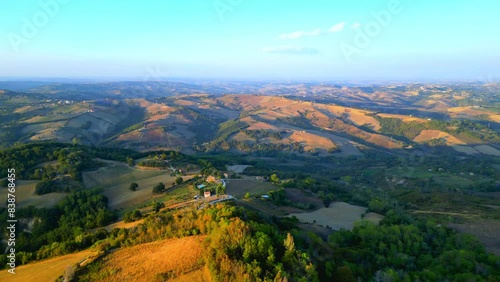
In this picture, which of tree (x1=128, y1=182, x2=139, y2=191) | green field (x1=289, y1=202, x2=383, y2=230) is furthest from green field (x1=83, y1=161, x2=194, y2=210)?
green field (x1=289, y1=202, x2=383, y2=230)

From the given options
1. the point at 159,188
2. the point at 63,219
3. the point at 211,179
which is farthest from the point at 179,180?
the point at 63,219

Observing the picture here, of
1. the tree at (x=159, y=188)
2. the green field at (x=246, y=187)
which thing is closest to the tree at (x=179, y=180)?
the tree at (x=159, y=188)

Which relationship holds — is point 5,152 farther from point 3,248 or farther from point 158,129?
point 158,129

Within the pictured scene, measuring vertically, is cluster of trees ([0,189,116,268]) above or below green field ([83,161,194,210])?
above

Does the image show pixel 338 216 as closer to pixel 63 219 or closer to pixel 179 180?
pixel 179 180

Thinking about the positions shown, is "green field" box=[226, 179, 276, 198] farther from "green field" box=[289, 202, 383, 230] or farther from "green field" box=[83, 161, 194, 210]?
"green field" box=[289, 202, 383, 230]

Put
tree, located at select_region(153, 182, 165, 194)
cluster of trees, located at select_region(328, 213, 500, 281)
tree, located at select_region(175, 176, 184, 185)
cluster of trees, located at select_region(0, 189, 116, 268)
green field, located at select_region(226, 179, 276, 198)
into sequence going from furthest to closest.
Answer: tree, located at select_region(175, 176, 184, 185)
tree, located at select_region(153, 182, 165, 194)
green field, located at select_region(226, 179, 276, 198)
cluster of trees, located at select_region(0, 189, 116, 268)
cluster of trees, located at select_region(328, 213, 500, 281)

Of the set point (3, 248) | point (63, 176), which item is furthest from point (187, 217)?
point (63, 176)

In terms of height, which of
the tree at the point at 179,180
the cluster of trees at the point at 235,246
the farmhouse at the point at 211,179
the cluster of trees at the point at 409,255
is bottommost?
the tree at the point at 179,180

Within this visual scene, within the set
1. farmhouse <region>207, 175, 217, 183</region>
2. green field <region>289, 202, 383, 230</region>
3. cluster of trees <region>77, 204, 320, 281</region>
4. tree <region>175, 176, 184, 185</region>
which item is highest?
cluster of trees <region>77, 204, 320, 281</region>

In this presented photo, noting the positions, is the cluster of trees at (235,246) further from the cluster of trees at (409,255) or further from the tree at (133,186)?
the tree at (133,186)

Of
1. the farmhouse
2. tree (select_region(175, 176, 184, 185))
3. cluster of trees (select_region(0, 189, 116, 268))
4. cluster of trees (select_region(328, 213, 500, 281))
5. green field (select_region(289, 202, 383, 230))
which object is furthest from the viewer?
tree (select_region(175, 176, 184, 185))
